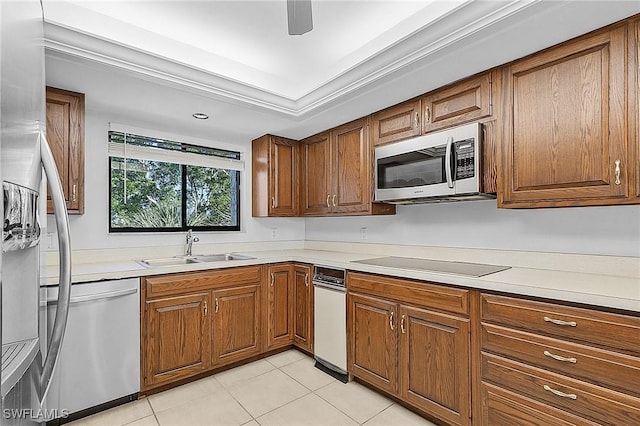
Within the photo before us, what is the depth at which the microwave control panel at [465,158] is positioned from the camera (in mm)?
2043

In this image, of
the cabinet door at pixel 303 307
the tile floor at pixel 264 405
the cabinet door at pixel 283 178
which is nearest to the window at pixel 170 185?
the cabinet door at pixel 283 178

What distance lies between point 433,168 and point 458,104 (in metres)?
0.43

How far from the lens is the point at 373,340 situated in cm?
229

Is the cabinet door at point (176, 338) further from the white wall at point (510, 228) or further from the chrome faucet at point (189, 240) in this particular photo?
the white wall at point (510, 228)

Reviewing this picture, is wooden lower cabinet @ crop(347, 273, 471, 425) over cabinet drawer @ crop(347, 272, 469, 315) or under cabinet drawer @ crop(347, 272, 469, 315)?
under

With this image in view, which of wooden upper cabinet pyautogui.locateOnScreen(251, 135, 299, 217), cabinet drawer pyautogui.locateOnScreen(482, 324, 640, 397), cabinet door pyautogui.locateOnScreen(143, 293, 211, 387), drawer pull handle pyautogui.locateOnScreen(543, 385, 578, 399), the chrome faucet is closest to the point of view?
cabinet drawer pyautogui.locateOnScreen(482, 324, 640, 397)

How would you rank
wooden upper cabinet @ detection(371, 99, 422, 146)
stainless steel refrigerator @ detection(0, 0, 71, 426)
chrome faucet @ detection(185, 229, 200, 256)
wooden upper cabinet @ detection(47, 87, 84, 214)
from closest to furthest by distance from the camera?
stainless steel refrigerator @ detection(0, 0, 71, 426) → wooden upper cabinet @ detection(47, 87, 84, 214) → wooden upper cabinet @ detection(371, 99, 422, 146) → chrome faucet @ detection(185, 229, 200, 256)

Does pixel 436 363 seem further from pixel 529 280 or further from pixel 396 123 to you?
pixel 396 123

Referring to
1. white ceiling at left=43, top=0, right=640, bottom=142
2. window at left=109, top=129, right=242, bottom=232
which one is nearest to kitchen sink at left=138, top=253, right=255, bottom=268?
window at left=109, top=129, right=242, bottom=232

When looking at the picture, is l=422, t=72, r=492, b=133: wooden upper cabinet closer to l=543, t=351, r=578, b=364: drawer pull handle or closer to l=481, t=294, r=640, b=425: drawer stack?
l=481, t=294, r=640, b=425: drawer stack

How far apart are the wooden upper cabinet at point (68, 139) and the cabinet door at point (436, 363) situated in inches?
91.8

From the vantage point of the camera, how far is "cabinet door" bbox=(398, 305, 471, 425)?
179cm

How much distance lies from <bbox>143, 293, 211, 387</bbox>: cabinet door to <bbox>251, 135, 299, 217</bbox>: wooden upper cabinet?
120 centimetres

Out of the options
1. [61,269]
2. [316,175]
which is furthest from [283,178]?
[61,269]
